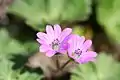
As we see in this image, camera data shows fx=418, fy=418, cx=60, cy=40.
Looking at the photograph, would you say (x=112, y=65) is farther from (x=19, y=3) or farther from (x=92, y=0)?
(x=19, y=3)

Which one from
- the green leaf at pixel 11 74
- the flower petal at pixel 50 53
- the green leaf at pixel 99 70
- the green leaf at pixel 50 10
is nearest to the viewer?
the flower petal at pixel 50 53

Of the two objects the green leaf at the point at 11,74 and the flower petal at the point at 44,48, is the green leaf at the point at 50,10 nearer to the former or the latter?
the green leaf at the point at 11,74

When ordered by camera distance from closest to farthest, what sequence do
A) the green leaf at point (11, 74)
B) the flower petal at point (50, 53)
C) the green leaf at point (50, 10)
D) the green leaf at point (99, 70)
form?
the flower petal at point (50, 53), the green leaf at point (11, 74), the green leaf at point (99, 70), the green leaf at point (50, 10)

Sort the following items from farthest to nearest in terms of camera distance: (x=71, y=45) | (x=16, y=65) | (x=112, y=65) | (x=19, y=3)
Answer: (x=19, y=3)
(x=112, y=65)
(x=16, y=65)
(x=71, y=45)

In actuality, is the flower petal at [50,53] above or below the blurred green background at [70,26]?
below

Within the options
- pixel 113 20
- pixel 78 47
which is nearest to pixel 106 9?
pixel 113 20

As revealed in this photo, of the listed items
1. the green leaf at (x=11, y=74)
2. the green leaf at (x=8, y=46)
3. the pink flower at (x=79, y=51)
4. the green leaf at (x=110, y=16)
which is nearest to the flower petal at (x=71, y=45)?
the pink flower at (x=79, y=51)

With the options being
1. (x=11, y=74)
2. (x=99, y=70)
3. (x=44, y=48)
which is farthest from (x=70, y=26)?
(x=44, y=48)

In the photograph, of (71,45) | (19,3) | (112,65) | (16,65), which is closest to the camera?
(71,45)
